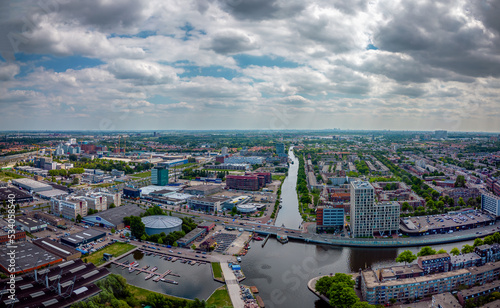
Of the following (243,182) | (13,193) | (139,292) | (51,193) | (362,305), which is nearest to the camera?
(362,305)

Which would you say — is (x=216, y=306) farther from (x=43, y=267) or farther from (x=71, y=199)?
(x=71, y=199)

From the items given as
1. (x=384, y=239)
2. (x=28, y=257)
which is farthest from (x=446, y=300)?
(x=28, y=257)

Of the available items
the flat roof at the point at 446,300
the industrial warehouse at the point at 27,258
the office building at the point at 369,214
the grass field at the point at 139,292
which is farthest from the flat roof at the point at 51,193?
the flat roof at the point at 446,300

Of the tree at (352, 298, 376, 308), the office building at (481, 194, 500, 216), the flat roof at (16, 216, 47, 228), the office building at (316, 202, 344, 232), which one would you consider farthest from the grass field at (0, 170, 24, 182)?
the office building at (481, 194, 500, 216)

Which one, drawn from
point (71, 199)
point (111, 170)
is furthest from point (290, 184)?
point (111, 170)

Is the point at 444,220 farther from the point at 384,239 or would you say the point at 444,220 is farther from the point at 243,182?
the point at 243,182

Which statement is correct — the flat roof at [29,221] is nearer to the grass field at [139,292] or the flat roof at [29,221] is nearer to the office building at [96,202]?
the office building at [96,202]
